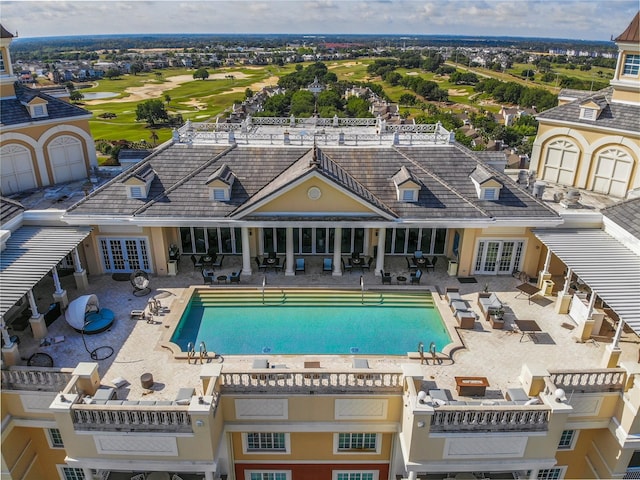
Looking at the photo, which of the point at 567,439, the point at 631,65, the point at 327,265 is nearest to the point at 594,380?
the point at 567,439

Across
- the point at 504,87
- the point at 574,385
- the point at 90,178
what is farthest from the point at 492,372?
the point at 504,87

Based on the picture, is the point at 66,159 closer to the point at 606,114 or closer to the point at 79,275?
the point at 79,275

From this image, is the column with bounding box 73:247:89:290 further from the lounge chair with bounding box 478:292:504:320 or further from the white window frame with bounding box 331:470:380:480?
the lounge chair with bounding box 478:292:504:320

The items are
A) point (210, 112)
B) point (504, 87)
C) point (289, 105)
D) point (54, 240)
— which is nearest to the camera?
point (54, 240)

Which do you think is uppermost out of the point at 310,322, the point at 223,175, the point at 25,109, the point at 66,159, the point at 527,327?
the point at 25,109

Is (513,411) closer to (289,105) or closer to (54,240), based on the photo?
(54,240)

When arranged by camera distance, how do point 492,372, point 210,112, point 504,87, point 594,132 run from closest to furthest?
point 492,372 < point 594,132 < point 210,112 < point 504,87

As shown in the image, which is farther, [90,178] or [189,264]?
[90,178]
